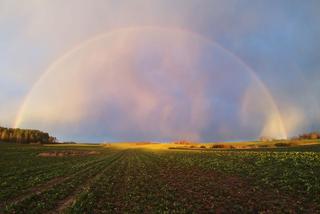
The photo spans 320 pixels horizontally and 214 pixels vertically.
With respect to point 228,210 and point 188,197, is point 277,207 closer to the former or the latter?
point 228,210

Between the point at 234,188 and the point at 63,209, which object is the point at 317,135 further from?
the point at 63,209

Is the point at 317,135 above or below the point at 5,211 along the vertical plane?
above

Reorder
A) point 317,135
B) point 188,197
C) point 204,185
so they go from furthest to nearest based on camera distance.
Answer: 1. point 317,135
2. point 204,185
3. point 188,197

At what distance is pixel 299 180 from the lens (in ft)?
80.1

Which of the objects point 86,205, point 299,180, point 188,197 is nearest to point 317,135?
point 299,180

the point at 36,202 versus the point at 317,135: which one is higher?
the point at 317,135

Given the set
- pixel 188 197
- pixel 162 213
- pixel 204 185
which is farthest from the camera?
pixel 204 185

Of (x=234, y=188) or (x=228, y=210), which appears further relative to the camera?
(x=234, y=188)

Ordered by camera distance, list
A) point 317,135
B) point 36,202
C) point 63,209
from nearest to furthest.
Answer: point 63,209
point 36,202
point 317,135

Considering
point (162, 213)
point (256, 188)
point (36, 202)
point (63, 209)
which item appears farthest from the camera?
point (256, 188)

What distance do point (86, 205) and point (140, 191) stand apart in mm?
6920

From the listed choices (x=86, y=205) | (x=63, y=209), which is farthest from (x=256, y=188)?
(x=63, y=209)

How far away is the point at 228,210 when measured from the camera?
56.3ft

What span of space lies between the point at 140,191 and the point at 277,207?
12.5 metres
